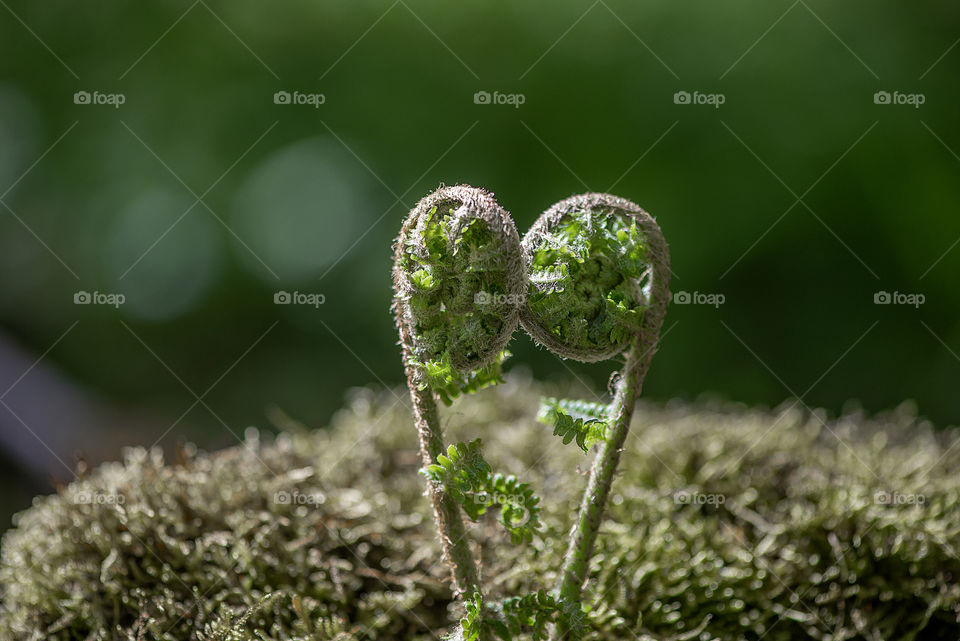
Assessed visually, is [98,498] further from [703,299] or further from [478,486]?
[703,299]

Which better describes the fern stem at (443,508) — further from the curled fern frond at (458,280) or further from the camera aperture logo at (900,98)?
the camera aperture logo at (900,98)

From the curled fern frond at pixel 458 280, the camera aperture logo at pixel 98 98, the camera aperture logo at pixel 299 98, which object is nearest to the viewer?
the curled fern frond at pixel 458 280

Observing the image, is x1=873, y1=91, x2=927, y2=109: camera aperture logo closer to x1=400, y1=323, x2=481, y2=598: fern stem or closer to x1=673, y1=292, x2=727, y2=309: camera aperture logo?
x1=673, y1=292, x2=727, y2=309: camera aperture logo

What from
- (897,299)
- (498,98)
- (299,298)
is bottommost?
(897,299)

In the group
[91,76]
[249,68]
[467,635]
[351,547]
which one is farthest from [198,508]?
[91,76]

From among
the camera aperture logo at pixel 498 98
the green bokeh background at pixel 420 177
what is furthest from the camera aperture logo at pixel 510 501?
the camera aperture logo at pixel 498 98

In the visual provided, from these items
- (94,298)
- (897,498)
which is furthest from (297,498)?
(94,298)

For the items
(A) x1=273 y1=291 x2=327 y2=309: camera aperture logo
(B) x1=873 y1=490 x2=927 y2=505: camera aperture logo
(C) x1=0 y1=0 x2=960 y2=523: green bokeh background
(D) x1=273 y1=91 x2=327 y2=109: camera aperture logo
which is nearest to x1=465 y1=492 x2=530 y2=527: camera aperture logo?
(B) x1=873 y1=490 x2=927 y2=505: camera aperture logo
